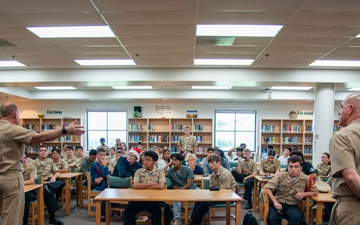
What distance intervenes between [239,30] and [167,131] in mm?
7421

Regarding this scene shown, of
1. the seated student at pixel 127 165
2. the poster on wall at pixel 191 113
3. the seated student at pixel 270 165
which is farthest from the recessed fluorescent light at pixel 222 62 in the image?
the poster on wall at pixel 191 113

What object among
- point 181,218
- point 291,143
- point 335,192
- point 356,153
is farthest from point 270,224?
point 291,143

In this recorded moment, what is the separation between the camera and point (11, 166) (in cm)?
268

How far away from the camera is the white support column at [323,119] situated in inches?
278

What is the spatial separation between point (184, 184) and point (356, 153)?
3.52 metres

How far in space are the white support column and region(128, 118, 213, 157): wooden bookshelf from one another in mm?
4710

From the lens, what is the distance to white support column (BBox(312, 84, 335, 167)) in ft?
23.2

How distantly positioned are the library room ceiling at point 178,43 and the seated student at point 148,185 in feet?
6.80

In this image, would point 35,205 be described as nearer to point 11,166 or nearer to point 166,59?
point 11,166

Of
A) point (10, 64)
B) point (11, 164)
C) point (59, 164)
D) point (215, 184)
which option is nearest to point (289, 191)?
point (215, 184)

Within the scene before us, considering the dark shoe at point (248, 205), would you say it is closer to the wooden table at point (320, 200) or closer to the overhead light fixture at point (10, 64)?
the wooden table at point (320, 200)

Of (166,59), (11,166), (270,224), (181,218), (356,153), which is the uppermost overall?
(166,59)

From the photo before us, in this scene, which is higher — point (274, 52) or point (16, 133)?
point (274, 52)

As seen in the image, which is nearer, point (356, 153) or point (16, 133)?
point (356, 153)
